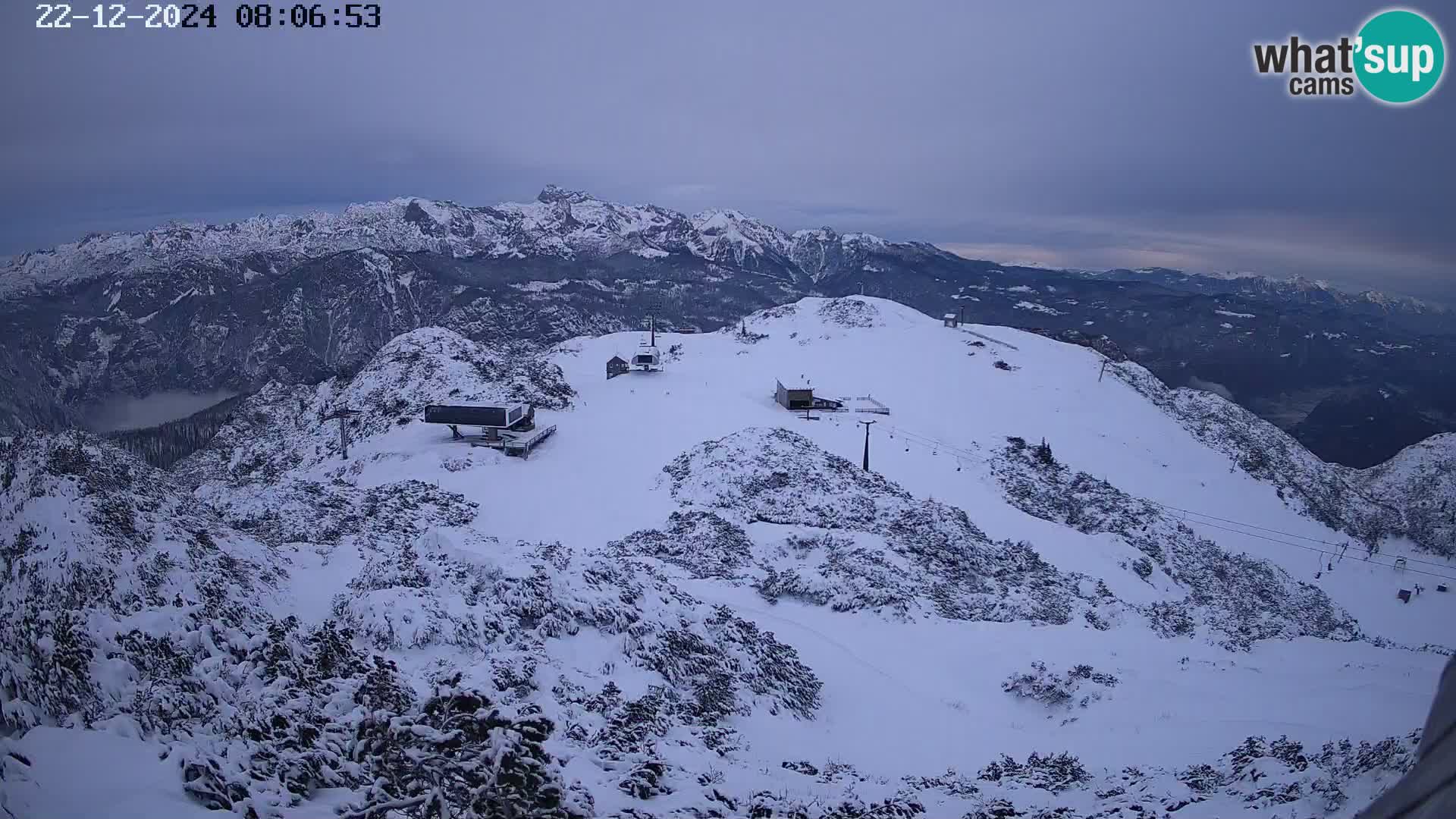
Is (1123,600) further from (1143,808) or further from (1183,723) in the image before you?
(1143,808)

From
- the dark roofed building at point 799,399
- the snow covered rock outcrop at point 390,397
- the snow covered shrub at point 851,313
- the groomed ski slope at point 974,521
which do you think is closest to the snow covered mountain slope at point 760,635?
the groomed ski slope at point 974,521

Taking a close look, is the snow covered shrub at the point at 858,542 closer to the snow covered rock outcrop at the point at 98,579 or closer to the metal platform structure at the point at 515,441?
the metal platform structure at the point at 515,441

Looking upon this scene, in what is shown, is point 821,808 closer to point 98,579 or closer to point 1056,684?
point 1056,684

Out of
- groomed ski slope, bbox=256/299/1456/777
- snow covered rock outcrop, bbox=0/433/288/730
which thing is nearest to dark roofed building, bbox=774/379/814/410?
groomed ski slope, bbox=256/299/1456/777

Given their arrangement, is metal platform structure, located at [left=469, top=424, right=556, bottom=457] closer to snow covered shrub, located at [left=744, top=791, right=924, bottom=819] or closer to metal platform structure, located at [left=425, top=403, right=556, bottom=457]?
metal platform structure, located at [left=425, top=403, right=556, bottom=457]

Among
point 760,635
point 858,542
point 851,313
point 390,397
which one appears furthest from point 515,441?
point 851,313

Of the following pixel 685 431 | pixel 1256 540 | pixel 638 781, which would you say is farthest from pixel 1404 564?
pixel 638 781
